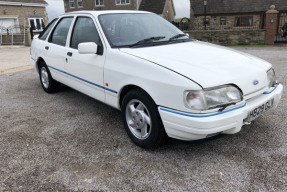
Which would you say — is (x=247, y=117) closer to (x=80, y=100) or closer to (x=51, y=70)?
(x=80, y=100)

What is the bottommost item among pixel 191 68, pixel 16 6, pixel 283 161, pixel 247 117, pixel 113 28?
pixel 283 161

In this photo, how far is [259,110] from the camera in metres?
2.91

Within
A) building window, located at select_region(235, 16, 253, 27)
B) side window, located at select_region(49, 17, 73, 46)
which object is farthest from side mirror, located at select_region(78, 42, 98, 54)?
building window, located at select_region(235, 16, 253, 27)

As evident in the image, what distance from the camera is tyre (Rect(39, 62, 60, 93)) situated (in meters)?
5.33

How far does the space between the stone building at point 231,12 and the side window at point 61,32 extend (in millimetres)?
27425

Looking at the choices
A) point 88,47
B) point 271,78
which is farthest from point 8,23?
point 271,78

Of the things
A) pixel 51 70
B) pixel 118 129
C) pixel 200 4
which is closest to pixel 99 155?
pixel 118 129

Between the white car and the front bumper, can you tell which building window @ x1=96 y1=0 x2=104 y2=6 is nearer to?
the white car

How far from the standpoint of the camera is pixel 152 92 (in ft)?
9.01

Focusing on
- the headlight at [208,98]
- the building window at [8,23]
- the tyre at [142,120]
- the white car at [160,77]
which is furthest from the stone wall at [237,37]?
the building window at [8,23]

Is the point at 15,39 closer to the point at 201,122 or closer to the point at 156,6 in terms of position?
the point at 156,6

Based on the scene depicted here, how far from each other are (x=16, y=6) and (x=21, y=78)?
22242mm

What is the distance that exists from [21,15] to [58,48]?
84.0 feet

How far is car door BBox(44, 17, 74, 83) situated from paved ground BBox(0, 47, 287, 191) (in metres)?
0.93
